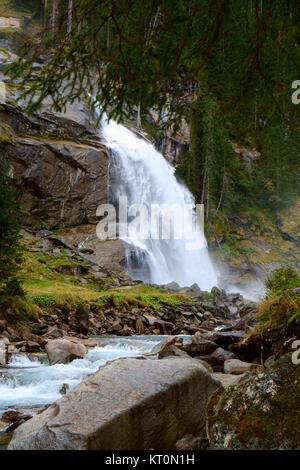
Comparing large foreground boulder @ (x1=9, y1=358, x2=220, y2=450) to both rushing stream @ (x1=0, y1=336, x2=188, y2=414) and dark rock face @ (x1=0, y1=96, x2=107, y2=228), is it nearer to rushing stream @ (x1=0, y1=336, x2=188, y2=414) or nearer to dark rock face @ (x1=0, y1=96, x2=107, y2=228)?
rushing stream @ (x1=0, y1=336, x2=188, y2=414)


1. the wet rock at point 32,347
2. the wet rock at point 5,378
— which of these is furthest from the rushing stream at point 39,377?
the wet rock at point 32,347

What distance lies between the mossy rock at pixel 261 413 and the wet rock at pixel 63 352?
5.71 m

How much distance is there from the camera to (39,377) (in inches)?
278

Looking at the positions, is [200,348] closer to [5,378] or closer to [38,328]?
[5,378]

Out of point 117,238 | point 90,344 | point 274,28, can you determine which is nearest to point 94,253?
point 117,238

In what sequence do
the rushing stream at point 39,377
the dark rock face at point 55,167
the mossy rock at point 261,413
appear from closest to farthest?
the mossy rock at point 261,413 < the rushing stream at point 39,377 < the dark rock face at point 55,167

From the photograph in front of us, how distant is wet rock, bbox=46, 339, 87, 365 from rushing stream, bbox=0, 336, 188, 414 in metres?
0.15

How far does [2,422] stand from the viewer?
483 centimetres

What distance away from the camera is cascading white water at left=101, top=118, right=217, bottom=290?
2738 cm

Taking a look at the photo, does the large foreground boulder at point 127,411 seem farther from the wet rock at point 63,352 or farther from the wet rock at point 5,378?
the wet rock at point 63,352

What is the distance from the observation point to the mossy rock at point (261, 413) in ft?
8.65

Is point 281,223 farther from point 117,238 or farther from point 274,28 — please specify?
point 274,28

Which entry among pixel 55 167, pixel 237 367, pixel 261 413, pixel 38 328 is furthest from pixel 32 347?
pixel 55 167

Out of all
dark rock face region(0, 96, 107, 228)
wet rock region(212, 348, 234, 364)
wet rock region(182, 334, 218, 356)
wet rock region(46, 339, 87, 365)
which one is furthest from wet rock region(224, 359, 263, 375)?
dark rock face region(0, 96, 107, 228)
